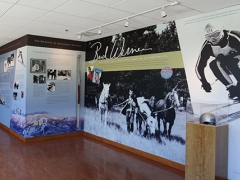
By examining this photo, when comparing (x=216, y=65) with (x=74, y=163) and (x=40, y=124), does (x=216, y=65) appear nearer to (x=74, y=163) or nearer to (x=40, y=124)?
(x=74, y=163)

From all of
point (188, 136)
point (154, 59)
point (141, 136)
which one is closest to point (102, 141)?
point (141, 136)

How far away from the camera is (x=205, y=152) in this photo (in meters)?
3.34

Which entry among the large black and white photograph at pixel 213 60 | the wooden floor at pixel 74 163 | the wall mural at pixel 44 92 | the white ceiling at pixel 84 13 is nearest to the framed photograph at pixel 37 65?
the wall mural at pixel 44 92

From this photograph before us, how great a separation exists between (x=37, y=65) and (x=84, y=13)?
273 centimetres

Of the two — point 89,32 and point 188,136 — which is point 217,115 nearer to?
point 188,136

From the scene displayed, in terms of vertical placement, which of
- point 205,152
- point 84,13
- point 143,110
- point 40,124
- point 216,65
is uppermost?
point 84,13

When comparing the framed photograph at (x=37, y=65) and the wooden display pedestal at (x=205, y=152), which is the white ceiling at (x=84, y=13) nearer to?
the framed photograph at (x=37, y=65)

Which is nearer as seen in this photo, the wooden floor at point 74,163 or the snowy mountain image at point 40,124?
the wooden floor at point 74,163

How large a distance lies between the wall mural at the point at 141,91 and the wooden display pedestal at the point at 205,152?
0.88 m

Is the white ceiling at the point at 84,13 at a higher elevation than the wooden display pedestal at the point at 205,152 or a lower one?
higher

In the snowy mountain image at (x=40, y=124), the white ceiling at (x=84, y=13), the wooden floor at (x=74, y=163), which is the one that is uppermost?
the white ceiling at (x=84, y=13)

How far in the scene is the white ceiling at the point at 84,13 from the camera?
3695 millimetres
